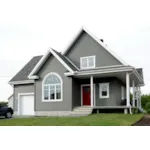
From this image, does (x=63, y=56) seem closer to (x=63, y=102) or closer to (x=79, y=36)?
(x=79, y=36)

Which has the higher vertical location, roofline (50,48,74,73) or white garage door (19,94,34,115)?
roofline (50,48,74,73)

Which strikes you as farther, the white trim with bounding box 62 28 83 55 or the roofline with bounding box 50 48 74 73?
the white trim with bounding box 62 28 83 55

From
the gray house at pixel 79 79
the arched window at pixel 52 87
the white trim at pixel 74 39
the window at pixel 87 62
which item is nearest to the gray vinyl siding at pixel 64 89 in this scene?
the gray house at pixel 79 79

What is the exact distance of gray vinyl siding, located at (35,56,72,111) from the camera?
827 inches

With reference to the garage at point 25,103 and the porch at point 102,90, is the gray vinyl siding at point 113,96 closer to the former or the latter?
the porch at point 102,90

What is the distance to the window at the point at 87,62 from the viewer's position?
72.3ft

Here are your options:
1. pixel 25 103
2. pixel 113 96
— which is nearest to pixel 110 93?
pixel 113 96

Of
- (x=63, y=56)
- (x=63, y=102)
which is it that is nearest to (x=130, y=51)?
(x=63, y=56)

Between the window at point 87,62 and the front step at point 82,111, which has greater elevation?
the window at point 87,62

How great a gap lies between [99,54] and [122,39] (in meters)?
2.88

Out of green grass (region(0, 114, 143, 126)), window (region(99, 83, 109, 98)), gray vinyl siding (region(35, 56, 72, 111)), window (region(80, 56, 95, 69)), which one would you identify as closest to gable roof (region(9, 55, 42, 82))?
gray vinyl siding (region(35, 56, 72, 111))

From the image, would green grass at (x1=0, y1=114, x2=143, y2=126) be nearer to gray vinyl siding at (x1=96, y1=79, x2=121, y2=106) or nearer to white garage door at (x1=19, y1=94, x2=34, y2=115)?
gray vinyl siding at (x1=96, y1=79, x2=121, y2=106)

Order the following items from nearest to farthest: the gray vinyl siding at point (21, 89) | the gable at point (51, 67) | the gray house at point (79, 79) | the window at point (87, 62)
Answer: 1. the gray house at point (79, 79)
2. the gable at point (51, 67)
3. the window at point (87, 62)
4. the gray vinyl siding at point (21, 89)

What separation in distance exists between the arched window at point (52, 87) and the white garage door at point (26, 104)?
4.02 meters
